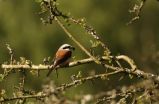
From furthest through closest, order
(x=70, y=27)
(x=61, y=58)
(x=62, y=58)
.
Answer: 1. (x=70, y=27)
2. (x=61, y=58)
3. (x=62, y=58)

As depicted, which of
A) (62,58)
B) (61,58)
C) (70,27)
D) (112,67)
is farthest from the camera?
(70,27)

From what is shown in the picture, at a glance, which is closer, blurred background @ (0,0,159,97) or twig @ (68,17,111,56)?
twig @ (68,17,111,56)

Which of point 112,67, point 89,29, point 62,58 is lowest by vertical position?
point 112,67

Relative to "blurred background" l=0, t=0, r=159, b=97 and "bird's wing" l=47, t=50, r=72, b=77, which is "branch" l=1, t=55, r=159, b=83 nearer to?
"bird's wing" l=47, t=50, r=72, b=77

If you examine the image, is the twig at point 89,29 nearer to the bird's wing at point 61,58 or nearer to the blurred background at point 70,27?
the bird's wing at point 61,58

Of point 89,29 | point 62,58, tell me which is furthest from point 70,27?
point 89,29

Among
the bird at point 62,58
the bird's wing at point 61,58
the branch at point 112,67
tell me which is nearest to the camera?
the branch at point 112,67

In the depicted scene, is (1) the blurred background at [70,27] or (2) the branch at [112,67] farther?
(1) the blurred background at [70,27]

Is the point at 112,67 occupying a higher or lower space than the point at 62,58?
lower

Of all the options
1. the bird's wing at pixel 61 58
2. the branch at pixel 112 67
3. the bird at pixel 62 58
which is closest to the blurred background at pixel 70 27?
the bird at pixel 62 58

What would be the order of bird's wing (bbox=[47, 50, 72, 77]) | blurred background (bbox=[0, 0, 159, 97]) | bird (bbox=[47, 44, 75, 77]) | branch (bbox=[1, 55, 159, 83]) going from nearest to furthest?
branch (bbox=[1, 55, 159, 83]) < bird (bbox=[47, 44, 75, 77]) < bird's wing (bbox=[47, 50, 72, 77]) < blurred background (bbox=[0, 0, 159, 97])

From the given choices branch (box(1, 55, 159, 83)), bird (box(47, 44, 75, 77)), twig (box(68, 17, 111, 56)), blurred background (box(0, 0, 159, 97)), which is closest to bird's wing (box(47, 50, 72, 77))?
bird (box(47, 44, 75, 77))

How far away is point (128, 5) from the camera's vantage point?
5681 cm

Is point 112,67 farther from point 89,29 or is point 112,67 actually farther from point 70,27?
point 70,27
